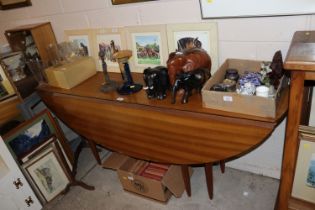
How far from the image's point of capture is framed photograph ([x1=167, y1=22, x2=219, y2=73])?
5.02ft

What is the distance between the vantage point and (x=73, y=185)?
2.12m

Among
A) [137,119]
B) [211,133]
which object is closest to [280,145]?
[211,133]

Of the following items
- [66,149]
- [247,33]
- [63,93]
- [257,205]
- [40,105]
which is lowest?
[257,205]

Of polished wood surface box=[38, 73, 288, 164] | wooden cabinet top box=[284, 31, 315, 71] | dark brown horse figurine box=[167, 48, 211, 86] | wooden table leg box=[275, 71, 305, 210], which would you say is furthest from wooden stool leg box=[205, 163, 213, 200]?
wooden cabinet top box=[284, 31, 315, 71]

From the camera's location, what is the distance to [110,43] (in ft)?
6.34

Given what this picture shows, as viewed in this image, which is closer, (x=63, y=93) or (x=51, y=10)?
(x=63, y=93)

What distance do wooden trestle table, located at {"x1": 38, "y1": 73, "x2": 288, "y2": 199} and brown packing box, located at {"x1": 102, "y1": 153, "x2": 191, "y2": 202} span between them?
0.25 ft

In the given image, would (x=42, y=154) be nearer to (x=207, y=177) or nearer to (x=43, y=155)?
(x=43, y=155)

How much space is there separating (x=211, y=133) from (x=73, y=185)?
130 centimetres

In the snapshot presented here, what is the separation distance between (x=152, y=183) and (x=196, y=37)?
94 centimetres

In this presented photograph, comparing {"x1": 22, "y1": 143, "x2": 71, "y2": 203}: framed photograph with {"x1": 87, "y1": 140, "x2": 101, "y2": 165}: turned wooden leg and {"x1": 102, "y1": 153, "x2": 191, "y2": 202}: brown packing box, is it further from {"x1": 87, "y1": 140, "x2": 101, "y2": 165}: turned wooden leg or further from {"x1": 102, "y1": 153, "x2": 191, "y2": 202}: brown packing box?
{"x1": 102, "y1": 153, "x2": 191, "y2": 202}: brown packing box

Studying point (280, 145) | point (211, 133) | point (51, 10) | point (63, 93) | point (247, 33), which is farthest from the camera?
point (51, 10)

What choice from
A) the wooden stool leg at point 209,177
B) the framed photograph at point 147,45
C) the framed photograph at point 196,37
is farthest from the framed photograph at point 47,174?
the framed photograph at point 196,37

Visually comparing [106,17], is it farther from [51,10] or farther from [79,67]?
[51,10]
